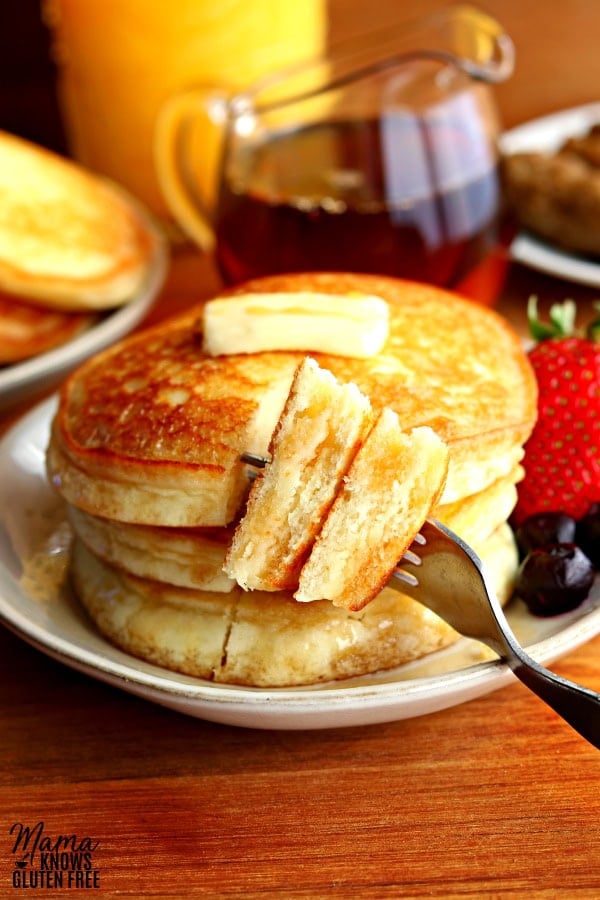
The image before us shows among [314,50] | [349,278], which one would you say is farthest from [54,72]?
[349,278]

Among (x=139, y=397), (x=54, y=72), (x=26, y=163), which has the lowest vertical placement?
(x=54, y=72)

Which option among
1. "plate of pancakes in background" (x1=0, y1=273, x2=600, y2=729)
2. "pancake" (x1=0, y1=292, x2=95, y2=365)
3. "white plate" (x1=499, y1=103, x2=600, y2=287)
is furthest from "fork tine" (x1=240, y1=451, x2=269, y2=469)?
"white plate" (x1=499, y1=103, x2=600, y2=287)

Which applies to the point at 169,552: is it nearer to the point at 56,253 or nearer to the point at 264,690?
the point at 264,690

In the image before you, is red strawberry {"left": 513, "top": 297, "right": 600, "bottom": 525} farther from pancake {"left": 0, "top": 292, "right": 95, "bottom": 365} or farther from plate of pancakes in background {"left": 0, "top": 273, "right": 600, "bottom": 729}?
pancake {"left": 0, "top": 292, "right": 95, "bottom": 365}

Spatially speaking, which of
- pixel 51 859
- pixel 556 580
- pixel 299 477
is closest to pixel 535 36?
pixel 556 580

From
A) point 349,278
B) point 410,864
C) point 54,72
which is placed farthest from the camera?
point 54,72

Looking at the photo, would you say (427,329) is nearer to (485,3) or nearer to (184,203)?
(184,203)


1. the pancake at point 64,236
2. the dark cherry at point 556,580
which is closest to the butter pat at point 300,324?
the dark cherry at point 556,580
